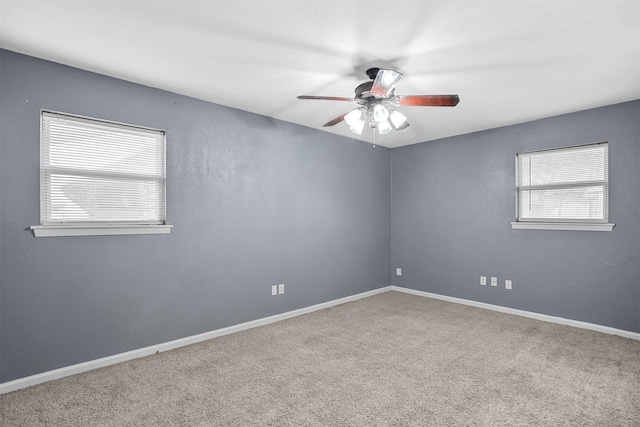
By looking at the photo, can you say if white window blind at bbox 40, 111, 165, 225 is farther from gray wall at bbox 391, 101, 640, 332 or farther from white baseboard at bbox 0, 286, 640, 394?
gray wall at bbox 391, 101, 640, 332

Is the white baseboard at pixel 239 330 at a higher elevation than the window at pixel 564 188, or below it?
below

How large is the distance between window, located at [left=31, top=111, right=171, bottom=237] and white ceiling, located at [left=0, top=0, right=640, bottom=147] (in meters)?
0.50

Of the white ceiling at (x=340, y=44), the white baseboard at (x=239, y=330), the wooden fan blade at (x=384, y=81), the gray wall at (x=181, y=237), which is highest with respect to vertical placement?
the white ceiling at (x=340, y=44)

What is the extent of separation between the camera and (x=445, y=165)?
495 centimetres

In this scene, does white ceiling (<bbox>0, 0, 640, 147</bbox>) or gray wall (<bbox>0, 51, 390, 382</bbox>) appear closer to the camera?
white ceiling (<bbox>0, 0, 640, 147</bbox>)

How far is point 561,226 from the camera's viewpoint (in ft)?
12.5

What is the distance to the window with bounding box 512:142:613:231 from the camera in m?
3.62

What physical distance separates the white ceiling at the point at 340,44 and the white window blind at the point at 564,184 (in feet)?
2.20

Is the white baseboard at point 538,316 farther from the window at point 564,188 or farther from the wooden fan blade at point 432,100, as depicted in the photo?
the wooden fan blade at point 432,100

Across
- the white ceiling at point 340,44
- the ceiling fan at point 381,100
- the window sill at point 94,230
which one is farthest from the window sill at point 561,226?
the window sill at point 94,230

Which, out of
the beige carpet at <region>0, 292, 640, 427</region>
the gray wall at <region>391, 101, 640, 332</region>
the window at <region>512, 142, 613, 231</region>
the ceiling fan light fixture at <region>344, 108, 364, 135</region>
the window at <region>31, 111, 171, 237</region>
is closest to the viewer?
the beige carpet at <region>0, 292, 640, 427</region>

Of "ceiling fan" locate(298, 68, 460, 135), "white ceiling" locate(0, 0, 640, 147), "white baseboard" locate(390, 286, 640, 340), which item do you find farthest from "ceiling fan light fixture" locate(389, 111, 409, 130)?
"white baseboard" locate(390, 286, 640, 340)

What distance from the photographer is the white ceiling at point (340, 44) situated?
6.21 ft

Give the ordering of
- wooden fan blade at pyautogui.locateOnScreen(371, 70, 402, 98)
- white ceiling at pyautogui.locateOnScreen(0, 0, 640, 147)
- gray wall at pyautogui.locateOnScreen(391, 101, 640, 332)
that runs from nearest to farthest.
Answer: white ceiling at pyautogui.locateOnScreen(0, 0, 640, 147) → wooden fan blade at pyautogui.locateOnScreen(371, 70, 402, 98) → gray wall at pyautogui.locateOnScreen(391, 101, 640, 332)
